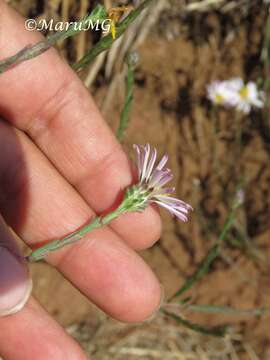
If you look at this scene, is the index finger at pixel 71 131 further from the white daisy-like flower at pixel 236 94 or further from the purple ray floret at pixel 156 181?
the white daisy-like flower at pixel 236 94

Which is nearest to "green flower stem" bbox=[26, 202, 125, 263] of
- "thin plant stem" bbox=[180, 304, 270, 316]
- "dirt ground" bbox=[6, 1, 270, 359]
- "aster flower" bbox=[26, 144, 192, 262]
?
"aster flower" bbox=[26, 144, 192, 262]

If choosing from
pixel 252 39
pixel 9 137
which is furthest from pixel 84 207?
pixel 252 39

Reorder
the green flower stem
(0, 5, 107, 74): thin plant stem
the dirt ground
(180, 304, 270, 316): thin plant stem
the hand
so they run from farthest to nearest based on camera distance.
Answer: the dirt ground, (180, 304, 270, 316): thin plant stem, the hand, the green flower stem, (0, 5, 107, 74): thin plant stem

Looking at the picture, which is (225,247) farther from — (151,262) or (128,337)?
(128,337)

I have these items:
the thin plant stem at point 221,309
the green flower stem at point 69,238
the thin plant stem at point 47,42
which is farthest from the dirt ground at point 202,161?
the thin plant stem at point 47,42

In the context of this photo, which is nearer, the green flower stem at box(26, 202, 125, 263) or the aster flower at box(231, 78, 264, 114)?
the green flower stem at box(26, 202, 125, 263)

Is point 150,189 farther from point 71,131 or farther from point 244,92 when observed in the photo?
point 244,92

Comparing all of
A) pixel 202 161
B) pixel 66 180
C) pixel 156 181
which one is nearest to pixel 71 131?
pixel 66 180

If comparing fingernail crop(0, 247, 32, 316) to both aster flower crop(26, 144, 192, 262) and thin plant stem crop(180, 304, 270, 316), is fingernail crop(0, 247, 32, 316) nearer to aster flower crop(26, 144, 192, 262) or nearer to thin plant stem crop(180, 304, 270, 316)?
aster flower crop(26, 144, 192, 262)
